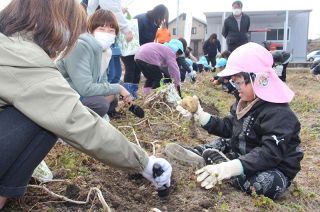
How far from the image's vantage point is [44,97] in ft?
4.91

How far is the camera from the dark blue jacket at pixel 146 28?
6.26 metres

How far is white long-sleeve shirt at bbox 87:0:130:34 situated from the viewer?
4.73m

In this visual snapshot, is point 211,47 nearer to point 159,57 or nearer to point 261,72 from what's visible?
point 159,57

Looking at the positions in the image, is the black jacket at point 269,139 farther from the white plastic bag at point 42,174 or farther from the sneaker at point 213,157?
the white plastic bag at point 42,174

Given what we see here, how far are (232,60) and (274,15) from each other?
24781mm

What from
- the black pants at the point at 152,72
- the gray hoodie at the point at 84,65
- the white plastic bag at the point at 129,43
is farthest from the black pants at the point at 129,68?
the gray hoodie at the point at 84,65

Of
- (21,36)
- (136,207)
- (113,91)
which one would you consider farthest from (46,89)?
(113,91)

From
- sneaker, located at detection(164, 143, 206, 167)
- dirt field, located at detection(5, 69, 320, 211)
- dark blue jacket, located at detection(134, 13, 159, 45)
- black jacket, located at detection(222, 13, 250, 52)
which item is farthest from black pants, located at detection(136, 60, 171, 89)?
sneaker, located at detection(164, 143, 206, 167)

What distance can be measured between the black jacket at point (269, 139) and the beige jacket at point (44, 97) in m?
1.16

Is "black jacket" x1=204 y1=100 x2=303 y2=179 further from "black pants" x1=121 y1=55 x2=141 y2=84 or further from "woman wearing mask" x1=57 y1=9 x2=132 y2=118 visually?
"black pants" x1=121 y1=55 x2=141 y2=84

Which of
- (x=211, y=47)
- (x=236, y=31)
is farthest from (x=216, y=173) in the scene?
(x=211, y=47)

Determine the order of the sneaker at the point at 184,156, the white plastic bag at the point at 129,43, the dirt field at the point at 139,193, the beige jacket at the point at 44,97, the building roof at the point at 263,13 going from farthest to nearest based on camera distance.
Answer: the building roof at the point at 263,13 < the white plastic bag at the point at 129,43 < the sneaker at the point at 184,156 < the dirt field at the point at 139,193 < the beige jacket at the point at 44,97

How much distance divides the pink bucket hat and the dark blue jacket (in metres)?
3.70

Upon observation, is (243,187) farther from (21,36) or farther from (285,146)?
(21,36)
